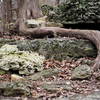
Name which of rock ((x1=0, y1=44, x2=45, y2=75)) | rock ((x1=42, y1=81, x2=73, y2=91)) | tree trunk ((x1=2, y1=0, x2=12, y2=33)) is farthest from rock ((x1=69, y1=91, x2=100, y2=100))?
tree trunk ((x1=2, y1=0, x2=12, y2=33))

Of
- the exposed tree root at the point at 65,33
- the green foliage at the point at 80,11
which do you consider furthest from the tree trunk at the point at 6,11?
the green foliage at the point at 80,11

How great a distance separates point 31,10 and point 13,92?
810 centimetres

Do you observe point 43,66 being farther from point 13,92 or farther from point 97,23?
point 97,23

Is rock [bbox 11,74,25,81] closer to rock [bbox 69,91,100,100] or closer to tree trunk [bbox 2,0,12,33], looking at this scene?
rock [bbox 69,91,100,100]

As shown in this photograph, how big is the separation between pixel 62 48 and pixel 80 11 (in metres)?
2.12

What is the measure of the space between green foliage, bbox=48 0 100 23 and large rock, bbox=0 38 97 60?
1.64m

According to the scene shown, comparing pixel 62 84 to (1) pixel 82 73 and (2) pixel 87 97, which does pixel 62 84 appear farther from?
(2) pixel 87 97

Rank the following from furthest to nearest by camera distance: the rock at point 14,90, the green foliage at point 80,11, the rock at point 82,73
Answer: the green foliage at point 80,11, the rock at point 82,73, the rock at point 14,90

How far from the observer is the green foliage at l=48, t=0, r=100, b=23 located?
965 centimetres

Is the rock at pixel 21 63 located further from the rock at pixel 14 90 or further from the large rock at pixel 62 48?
the rock at pixel 14 90

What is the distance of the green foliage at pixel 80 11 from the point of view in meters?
9.65

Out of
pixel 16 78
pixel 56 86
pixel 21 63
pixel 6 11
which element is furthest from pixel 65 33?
pixel 6 11

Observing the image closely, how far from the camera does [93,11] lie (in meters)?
9.61

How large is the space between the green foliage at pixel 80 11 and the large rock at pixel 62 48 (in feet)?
5.39
